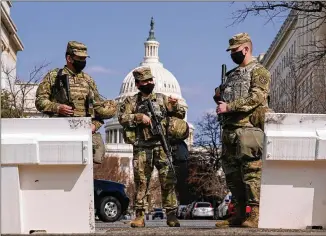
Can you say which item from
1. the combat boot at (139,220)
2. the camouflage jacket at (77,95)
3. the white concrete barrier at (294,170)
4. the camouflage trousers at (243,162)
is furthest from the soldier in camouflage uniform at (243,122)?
the camouflage jacket at (77,95)

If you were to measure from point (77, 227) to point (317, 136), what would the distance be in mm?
2057

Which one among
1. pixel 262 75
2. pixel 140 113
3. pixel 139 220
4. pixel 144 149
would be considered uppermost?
pixel 262 75

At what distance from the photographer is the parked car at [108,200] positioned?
21406 mm

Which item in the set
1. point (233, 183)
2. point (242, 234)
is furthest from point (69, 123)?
point (233, 183)

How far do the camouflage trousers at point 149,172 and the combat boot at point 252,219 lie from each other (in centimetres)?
141

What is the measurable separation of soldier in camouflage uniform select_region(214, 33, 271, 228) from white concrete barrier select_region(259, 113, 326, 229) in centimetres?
66

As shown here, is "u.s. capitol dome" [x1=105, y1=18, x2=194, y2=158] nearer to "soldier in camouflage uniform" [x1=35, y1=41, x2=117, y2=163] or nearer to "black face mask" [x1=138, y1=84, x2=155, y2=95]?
"black face mask" [x1=138, y1=84, x2=155, y2=95]

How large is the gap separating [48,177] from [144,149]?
2.58m

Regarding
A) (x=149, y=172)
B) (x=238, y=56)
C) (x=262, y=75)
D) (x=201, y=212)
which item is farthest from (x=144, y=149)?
(x=201, y=212)

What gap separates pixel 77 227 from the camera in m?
7.62

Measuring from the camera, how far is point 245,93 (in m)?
9.18

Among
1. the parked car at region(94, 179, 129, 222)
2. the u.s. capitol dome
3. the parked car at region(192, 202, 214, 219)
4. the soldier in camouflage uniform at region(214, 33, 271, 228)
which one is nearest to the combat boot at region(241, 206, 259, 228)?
the soldier in camouflage uniform at region(214, 33, 271, 228)

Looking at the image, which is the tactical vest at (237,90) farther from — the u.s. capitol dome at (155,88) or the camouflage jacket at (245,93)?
the u.s. capitol dome at (155,88)

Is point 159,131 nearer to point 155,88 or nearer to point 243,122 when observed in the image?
point 243,122
